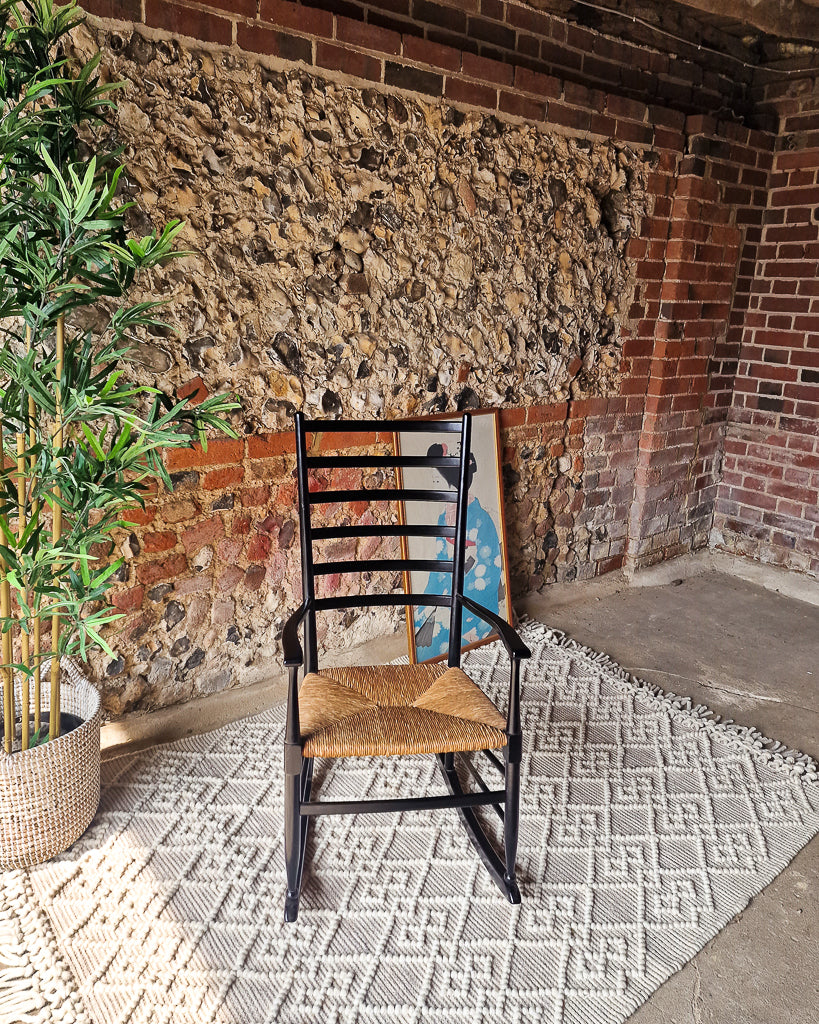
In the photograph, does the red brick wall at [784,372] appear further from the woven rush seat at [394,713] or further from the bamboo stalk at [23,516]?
the bamboo stalk at [23,516]

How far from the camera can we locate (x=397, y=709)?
1847mm

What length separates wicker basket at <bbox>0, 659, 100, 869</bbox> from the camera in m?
1.74

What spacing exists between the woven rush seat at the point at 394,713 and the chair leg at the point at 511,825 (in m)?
0.09

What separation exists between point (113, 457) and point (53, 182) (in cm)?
58

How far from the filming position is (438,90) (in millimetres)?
2541

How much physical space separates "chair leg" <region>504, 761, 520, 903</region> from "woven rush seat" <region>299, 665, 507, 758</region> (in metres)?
0.09

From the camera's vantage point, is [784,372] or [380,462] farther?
[784,372]

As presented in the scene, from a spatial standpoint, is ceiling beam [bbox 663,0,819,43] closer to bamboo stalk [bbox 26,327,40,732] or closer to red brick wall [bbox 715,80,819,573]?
red brick wall [bbox 715,80,819,573]

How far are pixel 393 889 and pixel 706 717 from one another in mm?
1381

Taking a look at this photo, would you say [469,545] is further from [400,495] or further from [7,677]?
[7,677]

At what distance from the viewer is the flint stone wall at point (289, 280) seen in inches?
84.2

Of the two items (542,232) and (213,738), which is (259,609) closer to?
(213,738)

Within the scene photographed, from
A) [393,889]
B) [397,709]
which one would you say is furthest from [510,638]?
[393,889]

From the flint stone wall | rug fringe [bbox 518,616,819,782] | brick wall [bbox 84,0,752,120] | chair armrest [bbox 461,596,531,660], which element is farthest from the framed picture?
brick wall [bbox 84,0,752,120]
